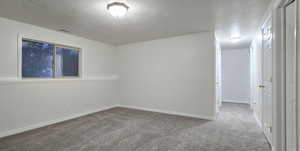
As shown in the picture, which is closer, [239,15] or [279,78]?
[279,78]

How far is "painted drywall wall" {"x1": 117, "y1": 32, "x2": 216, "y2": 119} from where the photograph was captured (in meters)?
3.68

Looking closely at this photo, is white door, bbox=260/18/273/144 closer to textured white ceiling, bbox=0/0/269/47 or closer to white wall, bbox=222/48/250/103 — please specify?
textured white ceiling, bbox=0/0/269/47

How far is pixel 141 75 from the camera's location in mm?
4766

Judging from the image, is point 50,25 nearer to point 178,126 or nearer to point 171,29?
point 171,29

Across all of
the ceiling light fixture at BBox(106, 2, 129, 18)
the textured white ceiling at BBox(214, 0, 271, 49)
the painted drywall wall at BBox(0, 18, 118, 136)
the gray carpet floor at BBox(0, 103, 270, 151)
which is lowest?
the gray carpet floor at BBox(0, 103, 270, 151)

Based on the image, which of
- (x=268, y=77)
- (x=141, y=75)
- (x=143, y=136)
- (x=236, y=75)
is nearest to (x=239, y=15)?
(x=268, y=77)

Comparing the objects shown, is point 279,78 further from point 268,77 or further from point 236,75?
point 236,75

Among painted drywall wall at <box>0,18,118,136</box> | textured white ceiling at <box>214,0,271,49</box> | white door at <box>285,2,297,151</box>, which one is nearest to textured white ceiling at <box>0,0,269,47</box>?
textured white ceiling at <box>214,0,271,49</box>

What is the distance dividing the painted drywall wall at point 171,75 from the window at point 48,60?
1661 mm

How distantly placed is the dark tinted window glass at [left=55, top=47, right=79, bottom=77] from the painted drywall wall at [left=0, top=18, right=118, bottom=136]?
0.23 meters

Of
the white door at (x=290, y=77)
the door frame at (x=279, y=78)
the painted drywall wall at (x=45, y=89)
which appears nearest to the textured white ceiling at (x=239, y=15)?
the door frame at (x=279, y=78)

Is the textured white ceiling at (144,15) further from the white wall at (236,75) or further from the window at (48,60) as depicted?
the white wall at (236,75)

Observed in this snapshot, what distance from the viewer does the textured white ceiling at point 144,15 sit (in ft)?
7.21

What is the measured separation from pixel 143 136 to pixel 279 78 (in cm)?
227
